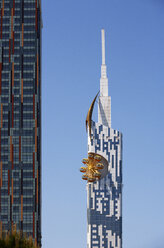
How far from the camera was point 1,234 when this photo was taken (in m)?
167

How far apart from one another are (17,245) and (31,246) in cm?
457

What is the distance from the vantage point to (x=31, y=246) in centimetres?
16262

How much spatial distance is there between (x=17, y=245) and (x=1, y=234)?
29.4 feet

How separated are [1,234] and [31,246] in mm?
7525

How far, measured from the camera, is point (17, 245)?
159 meters
